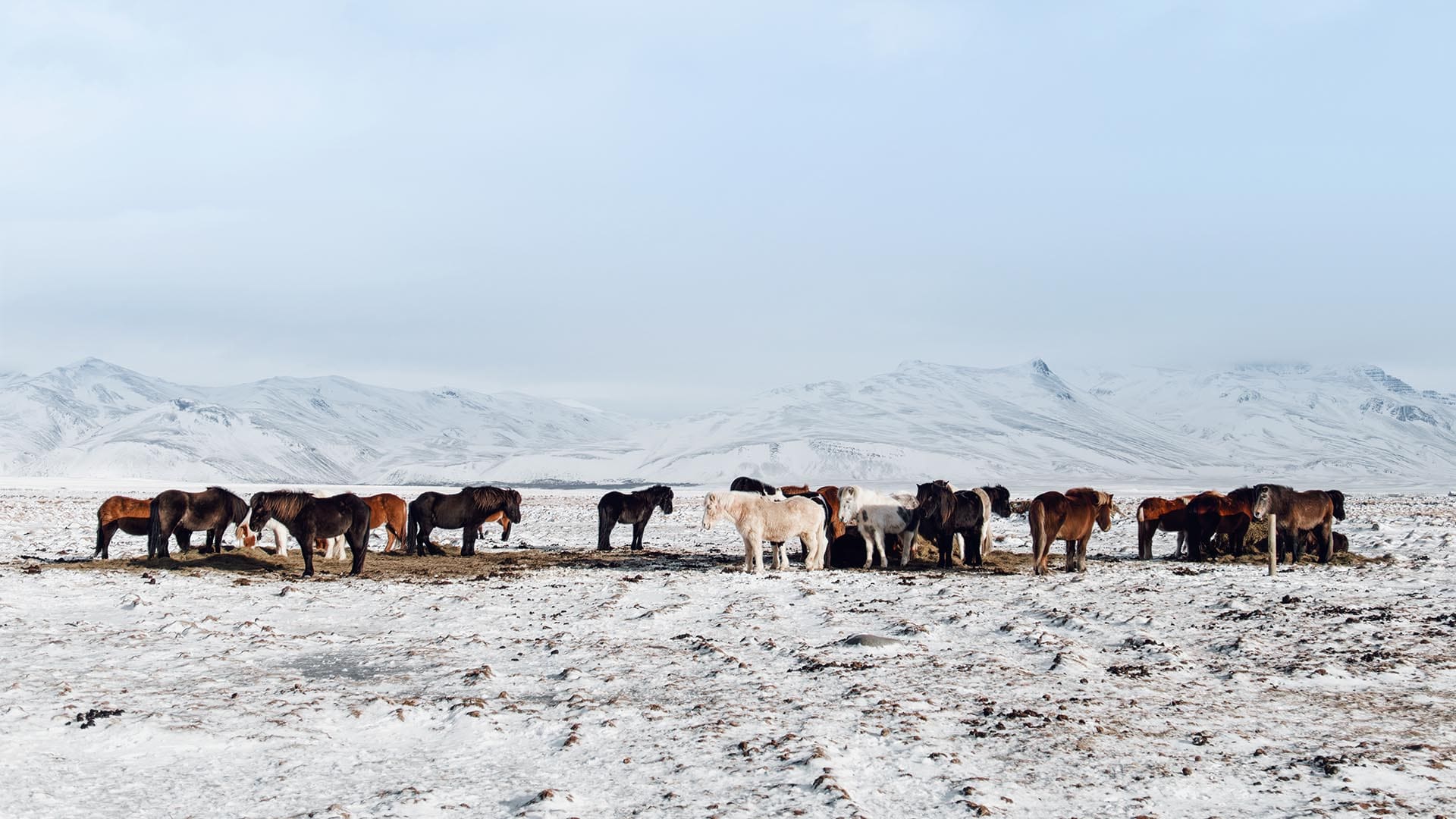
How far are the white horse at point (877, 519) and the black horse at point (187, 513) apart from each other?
12851mm

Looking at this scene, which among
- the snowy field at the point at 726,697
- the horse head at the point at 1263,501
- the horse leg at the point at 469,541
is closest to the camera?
the snowy field at the point at 726,697

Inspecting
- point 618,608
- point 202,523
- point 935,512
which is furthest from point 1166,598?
point 202,523

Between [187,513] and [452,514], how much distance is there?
18.4ft

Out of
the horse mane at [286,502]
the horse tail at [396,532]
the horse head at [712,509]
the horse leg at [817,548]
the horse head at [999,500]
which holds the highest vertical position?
the horse head at [999,500]

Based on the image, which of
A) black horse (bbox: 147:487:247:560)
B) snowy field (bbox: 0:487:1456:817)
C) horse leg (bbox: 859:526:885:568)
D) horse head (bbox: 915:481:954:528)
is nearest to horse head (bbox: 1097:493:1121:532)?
horse head (bbox: 915:481:954:528)

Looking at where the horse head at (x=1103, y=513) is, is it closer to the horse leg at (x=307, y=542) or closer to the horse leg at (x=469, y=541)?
the horse leg at (x=469, y=541)

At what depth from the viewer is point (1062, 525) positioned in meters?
18.9

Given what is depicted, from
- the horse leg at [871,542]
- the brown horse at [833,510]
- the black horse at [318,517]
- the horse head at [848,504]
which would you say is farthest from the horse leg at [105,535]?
the horse leg at [871,542]

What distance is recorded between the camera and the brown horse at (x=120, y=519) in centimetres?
2241

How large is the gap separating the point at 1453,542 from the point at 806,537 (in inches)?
673

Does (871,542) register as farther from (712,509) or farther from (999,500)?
(999,500)

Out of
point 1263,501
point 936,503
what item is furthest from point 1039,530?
point 1263,501

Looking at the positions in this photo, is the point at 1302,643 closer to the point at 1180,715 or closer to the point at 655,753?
the point at 1180,715

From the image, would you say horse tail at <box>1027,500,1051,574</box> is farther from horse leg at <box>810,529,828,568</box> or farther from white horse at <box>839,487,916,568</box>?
horse leg at <box>810,529,828,568</box>
